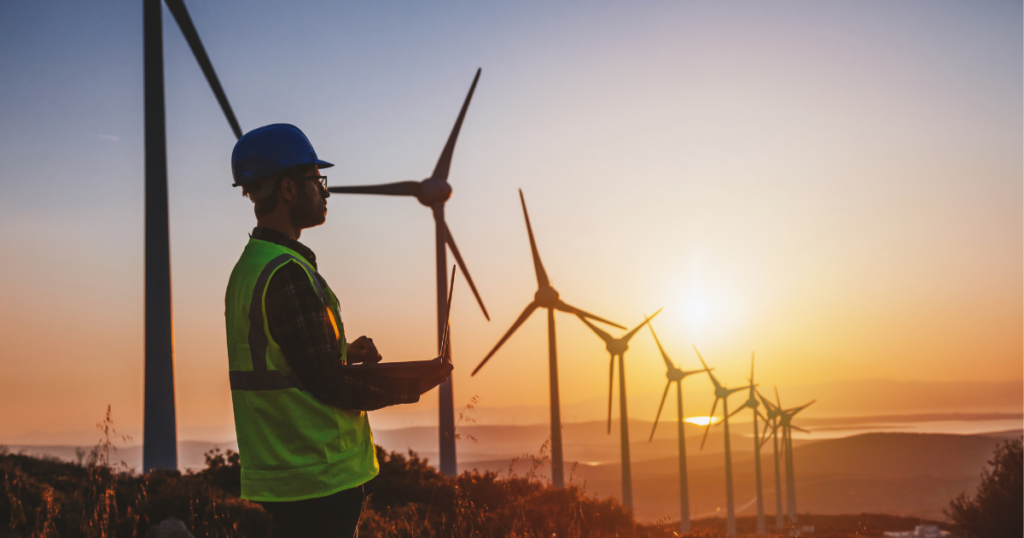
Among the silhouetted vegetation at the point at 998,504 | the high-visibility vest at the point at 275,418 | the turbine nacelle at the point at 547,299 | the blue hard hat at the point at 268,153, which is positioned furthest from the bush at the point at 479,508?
the silhouetted vegetation at the point at 998,504

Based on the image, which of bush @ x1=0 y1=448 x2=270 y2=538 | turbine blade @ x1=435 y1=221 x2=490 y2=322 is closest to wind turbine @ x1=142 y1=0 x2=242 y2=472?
bush @ x1=0 y1=448 x2=270 y2=538

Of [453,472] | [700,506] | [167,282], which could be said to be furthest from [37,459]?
[700,506]

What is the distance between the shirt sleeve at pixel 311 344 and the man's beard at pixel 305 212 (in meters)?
0.50

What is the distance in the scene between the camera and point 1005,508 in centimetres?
3684

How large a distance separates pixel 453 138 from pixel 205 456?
2232cm

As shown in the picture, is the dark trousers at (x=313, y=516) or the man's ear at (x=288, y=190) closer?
the dark trousers at (x=313, y=516)

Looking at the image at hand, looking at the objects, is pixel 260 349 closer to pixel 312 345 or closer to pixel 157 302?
pixel 312 345

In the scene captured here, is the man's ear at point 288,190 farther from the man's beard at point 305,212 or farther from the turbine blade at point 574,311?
the turbine blade at point 574,311

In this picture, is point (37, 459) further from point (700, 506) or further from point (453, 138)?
point (700, 506)

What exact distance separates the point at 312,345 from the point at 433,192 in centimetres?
3725

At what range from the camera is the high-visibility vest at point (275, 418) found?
121 inches

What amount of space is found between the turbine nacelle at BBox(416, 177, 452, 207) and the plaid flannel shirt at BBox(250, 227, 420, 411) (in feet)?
121

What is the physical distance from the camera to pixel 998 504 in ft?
123

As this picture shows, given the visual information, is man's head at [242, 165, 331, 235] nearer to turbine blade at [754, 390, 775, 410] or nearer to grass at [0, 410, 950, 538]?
grass at [0, 410, 950, 538]
